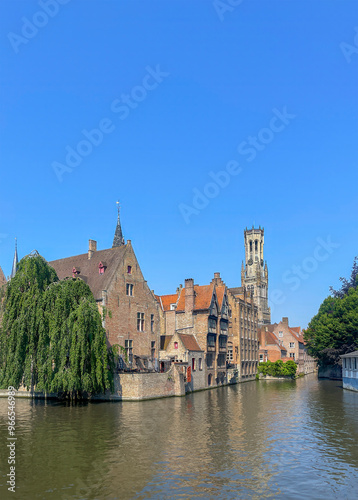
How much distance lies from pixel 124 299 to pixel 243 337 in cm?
3341

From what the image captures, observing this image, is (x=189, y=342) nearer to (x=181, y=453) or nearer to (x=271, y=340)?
(x=181, y=453)

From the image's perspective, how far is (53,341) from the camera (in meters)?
36.6

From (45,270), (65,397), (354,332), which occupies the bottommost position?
(65,397)

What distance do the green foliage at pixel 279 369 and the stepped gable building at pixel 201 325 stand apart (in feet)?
63.6

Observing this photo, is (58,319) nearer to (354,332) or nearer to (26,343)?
(26,343)

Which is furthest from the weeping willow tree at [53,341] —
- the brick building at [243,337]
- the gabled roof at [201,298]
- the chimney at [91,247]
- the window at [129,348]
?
the brick building at [243,337]

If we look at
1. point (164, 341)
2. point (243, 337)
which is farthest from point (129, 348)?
point (243, 337)

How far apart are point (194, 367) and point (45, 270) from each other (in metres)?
22.6

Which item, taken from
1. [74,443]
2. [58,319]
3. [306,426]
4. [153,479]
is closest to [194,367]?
[58,319]

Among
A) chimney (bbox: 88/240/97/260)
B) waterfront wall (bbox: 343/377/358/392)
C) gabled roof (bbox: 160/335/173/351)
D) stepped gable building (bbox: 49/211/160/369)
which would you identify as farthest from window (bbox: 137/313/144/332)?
waterfront wall (bbox: 343/377/358/392)

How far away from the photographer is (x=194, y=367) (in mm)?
54250

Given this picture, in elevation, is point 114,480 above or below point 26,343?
below

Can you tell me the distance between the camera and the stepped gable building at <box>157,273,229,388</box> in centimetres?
5806

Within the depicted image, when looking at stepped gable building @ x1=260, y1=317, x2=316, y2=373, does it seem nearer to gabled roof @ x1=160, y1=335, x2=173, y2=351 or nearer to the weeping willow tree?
gabled roof @ x1=160, y1=335, x2=173, y2=351
